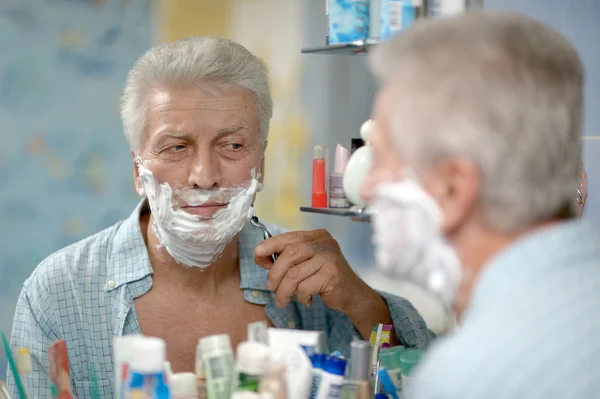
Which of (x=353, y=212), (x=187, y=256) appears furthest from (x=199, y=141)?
(x=353, y=212)

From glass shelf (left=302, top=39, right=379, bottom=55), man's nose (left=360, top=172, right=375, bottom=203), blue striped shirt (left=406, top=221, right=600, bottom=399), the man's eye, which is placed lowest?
blue striped shirt (left=406, top=221, right=600, bottom=399)

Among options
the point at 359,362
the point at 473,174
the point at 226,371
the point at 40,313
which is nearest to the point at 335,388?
the point at 359,362

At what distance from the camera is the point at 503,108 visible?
674 millimetres

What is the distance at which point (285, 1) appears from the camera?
2.32 metres

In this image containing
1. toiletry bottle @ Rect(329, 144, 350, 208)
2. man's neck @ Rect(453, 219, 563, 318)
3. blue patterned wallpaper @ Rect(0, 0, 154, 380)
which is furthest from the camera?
blue patterned wallpaper @ Rect(0, 0, 154, 380)

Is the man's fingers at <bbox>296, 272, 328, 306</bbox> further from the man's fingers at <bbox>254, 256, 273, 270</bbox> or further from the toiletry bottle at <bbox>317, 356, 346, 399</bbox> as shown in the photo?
the toiletry bottle at <bbox>317, 356, 346, 399</bbox>

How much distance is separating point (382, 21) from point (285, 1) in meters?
1.24

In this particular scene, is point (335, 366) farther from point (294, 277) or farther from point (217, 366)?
point (294, 277)

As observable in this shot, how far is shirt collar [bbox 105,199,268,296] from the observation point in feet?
4.75

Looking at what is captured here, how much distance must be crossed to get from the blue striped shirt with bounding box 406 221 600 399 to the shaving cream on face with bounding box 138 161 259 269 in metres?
0.74

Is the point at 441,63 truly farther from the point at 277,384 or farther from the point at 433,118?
the point at 277,384

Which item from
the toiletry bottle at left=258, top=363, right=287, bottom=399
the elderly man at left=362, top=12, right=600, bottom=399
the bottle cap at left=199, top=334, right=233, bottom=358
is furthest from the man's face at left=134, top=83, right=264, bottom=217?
the elderly man at left=362, top=12, right=600, bottom=399

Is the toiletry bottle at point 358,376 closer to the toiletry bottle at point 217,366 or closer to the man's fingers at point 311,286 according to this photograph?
the toiletry bottle at point 217,366

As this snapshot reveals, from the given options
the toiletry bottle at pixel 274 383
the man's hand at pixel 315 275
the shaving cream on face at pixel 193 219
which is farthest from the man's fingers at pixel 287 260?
the toiletry bottle at pixel 274 383
